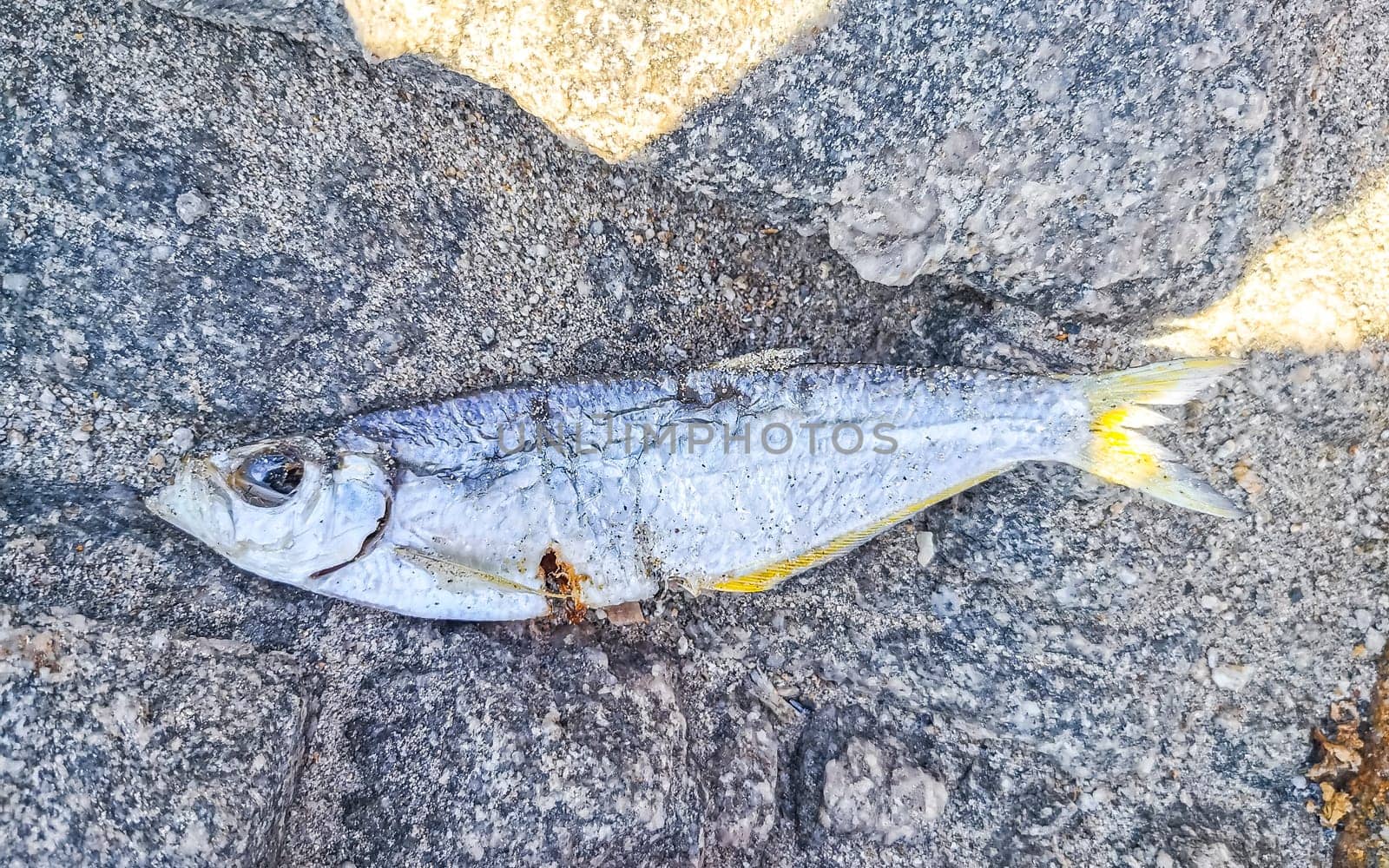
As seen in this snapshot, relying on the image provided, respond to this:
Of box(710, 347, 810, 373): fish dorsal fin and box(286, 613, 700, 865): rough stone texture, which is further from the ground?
A: box(710, 347, 810, 373): fish dorsal fin

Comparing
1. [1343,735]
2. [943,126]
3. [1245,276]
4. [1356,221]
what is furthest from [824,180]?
[1343,735]

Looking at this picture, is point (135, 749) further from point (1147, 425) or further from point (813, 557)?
point (1147, 425)

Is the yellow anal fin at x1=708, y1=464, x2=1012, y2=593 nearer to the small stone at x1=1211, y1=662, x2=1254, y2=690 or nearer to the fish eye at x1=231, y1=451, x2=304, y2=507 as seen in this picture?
the small stone at x1=1211, y1=662, x2=1254, y2=690

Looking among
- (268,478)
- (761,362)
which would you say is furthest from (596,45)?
(268,478)

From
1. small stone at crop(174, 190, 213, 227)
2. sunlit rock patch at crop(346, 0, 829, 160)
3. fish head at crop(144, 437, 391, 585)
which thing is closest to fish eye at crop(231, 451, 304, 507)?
fish head at crop(144, 437, 391, 585)

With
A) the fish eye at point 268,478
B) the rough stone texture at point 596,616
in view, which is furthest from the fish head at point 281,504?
the rough stone texture at point 596,616
